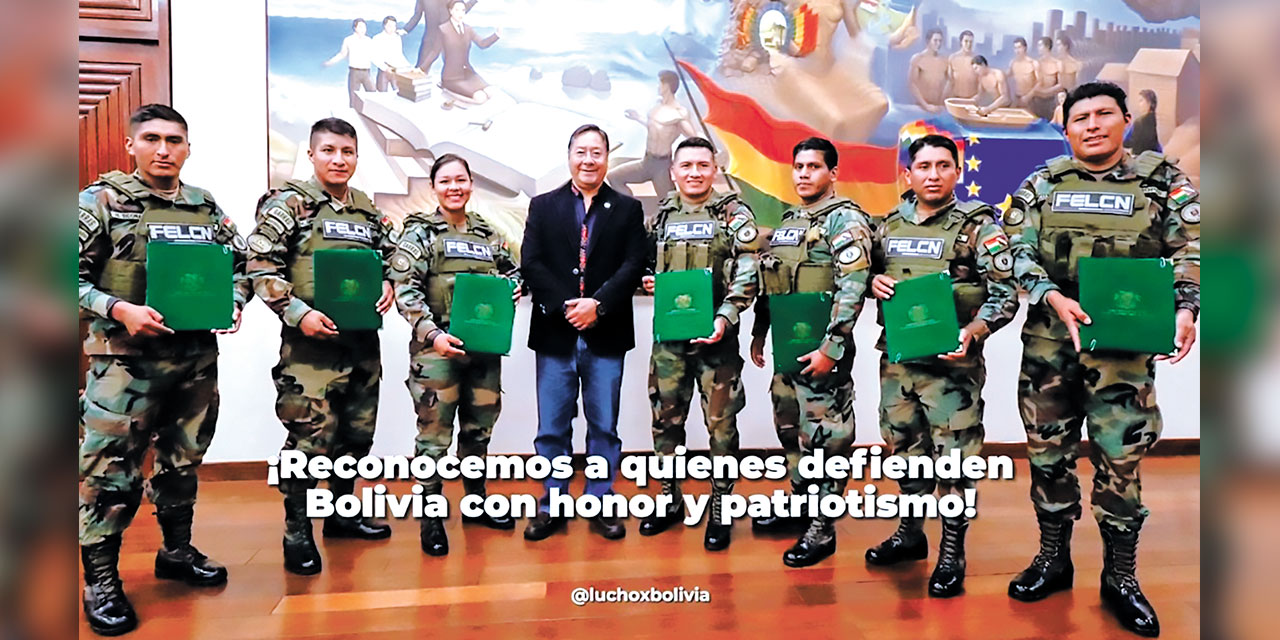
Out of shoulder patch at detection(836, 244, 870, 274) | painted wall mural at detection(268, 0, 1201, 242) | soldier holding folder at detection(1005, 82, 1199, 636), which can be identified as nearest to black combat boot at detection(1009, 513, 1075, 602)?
soldier holding folder at detection(1005, 82, 1199, 636)

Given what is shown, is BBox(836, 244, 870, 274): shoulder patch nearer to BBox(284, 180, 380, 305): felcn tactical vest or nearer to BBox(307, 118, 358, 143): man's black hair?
BBox(284, 180, 380, 305): felcn tactical vest

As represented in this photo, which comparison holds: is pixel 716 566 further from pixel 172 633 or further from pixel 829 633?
pixel 172 633

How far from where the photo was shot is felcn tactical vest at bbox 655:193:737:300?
1.97 meters

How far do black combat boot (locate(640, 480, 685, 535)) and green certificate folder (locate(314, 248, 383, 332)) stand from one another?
104cm

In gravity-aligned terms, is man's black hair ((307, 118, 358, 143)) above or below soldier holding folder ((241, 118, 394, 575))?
above

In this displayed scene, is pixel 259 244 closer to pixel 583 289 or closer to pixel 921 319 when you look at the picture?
pixel 583 289

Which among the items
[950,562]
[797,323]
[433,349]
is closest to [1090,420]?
[950,562]

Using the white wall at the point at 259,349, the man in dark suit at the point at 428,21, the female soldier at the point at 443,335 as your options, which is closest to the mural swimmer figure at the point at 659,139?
the white wall at the point at 259,349

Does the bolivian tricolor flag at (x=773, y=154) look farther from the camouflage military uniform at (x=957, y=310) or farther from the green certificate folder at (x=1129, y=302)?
the green certificate folder at (x=1129, y=302)

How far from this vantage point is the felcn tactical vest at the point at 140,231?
166 centimetres

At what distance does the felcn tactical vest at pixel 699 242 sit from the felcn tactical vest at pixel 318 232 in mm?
911

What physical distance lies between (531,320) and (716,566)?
96 centimetres
